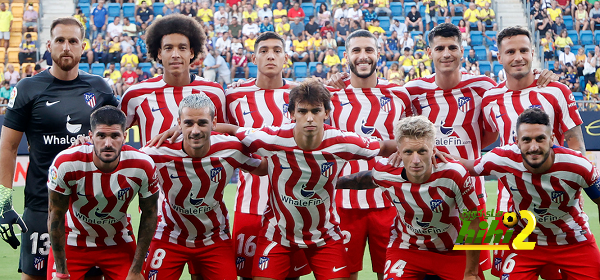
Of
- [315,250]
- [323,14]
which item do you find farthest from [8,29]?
[315,250]

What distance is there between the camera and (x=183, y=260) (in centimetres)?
433

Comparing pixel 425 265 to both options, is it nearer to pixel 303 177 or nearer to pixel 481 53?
pixel 303 177

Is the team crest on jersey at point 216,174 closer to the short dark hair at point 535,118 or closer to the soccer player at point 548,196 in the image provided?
the soccer player at point 548,196

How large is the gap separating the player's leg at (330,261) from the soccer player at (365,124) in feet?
1.35

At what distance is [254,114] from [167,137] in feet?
2.88

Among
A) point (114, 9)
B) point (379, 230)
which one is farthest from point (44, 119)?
point (114, 9)

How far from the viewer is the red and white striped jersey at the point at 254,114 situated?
4859 millimetres

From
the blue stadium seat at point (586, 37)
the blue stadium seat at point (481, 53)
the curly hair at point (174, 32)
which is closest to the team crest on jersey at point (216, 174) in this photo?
the curly hair at point (174, 32)

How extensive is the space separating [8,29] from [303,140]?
626 inches

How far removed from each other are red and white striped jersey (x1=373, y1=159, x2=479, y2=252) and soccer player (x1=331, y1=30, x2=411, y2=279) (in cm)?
42

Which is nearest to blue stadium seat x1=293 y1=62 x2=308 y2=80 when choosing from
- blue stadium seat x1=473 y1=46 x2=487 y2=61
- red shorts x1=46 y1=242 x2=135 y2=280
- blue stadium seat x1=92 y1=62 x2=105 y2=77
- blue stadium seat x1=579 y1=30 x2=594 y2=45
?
blue stadium seat x1=92 y1=62 x2=105 y2=77

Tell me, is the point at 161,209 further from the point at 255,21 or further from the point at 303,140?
the point at 255,21

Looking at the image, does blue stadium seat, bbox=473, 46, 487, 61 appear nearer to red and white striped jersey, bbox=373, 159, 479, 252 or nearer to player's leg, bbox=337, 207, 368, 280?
player's leg, bbox=337, 207, 368, 280

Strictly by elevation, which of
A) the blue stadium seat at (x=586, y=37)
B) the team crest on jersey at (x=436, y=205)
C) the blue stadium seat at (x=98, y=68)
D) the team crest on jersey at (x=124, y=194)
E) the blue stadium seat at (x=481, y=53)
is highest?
the blue stadium seat at (x=98, y=68)
